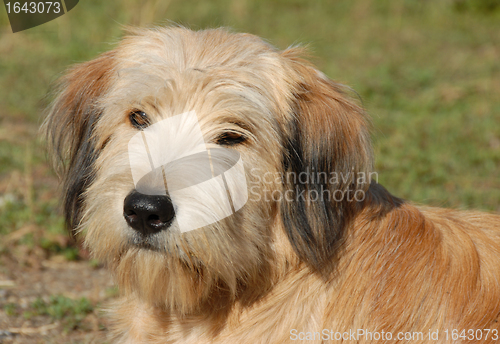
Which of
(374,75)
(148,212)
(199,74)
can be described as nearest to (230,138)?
(199,74)

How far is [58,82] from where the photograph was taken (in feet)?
12.5

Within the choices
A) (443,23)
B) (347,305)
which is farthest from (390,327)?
(443,23)

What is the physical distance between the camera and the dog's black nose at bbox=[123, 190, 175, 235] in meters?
2.62

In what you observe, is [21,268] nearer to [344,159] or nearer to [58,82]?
[58,82]

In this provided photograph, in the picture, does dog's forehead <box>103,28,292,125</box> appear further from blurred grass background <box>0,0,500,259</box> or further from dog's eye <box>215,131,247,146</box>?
blurred grass background <box>0,0,500,259</box>

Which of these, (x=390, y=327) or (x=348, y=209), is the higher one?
(x=348, y=209)

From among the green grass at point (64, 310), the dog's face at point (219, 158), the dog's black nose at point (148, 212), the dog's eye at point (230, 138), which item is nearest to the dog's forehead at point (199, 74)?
the dog's face at point (219, 158)

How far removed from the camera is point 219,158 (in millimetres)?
3012

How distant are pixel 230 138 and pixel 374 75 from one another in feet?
25.5

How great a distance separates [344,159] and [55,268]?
315 cm

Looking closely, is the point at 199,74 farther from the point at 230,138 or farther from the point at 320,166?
the point at 320,166

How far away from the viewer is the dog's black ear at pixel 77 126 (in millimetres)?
3412

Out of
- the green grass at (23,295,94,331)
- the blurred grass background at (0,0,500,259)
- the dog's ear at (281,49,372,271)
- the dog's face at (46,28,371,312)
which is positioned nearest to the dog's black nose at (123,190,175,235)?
the dog's face at (46,28,371,312)

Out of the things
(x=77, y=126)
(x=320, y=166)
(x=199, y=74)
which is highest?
(x=199, y=74)
